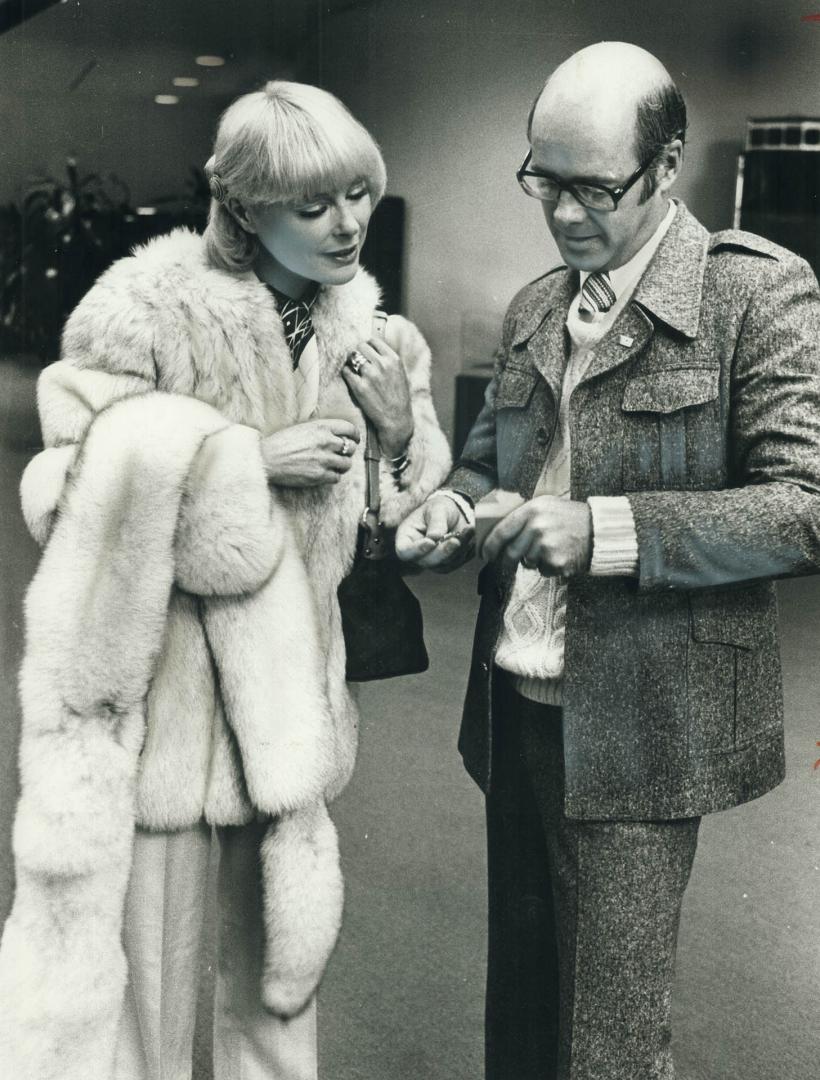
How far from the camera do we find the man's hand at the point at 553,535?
1.91m

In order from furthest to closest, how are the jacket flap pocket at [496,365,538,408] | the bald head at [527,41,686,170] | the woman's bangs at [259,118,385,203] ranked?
1. the jacket flap pocket at [496,365,538,408]
2. the woman's bangs at [259,118,385,203]
3. the bald head at [527,41,686,170]

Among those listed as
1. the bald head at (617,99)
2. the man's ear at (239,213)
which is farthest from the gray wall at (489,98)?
Answer: the man's ear at (239,213)

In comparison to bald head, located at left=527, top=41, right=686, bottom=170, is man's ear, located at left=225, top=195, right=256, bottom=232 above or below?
below

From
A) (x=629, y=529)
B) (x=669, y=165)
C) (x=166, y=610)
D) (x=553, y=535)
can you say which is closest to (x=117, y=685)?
(x=166, y=610)

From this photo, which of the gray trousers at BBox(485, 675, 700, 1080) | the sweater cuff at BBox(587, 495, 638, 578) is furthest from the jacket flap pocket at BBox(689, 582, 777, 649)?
the gray trousers at BBox(485, 675, 700, 1080)

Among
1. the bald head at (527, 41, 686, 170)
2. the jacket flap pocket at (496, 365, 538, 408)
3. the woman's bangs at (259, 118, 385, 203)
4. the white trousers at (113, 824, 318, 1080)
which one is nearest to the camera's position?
the bald head at (527, 41, 686, 170)

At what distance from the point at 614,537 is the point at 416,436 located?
457 millimetres

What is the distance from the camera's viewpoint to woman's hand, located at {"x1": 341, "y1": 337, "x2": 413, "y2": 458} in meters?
2.14

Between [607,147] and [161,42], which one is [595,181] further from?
[161,42]

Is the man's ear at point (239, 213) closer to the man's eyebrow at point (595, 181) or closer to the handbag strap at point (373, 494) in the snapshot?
the handbag strap at point (373, 494)

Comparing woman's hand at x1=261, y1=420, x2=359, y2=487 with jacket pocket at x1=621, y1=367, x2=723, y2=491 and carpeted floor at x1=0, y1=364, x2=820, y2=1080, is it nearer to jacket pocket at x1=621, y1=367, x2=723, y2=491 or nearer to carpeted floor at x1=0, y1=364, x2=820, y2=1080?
carpeted floor at x1=0, y1=364, x2=820, y2=1080

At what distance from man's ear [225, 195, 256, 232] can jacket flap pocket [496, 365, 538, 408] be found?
0.49m

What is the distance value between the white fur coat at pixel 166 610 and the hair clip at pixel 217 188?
8 centimetres

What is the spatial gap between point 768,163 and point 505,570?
85 centimetres
